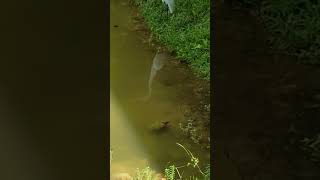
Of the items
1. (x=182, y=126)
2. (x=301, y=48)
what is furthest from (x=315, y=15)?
(x=182, y=126)

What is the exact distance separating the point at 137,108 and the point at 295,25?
3.80 ft

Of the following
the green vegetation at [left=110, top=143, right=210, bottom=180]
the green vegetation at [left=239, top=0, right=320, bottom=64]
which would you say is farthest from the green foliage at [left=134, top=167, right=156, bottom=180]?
the green vegetation at [left=239, top=0, right=320, bottom=64]

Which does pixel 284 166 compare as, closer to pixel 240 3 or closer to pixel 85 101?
pixel 240 3

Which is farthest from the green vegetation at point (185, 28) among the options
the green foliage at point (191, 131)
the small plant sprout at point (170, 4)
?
the green foliage at point (191, 131)

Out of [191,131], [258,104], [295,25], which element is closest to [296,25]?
[295,25]

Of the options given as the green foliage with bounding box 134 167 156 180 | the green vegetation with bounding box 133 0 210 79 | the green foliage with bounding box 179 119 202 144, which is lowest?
the green foliage with bounding box 134 167 156 180

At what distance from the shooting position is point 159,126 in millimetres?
1938

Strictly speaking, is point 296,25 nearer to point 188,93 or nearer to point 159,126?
point 188,93

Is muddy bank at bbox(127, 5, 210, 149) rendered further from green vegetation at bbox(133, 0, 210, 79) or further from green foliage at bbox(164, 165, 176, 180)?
green foliage at bbox(164, 165, 176, 180)

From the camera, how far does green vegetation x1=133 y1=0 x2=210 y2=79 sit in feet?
6.75

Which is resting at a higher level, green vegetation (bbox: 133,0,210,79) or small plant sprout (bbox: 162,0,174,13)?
small plant sprout (bbox: 162,0,174,13)

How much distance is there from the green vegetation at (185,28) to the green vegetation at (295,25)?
520 mm

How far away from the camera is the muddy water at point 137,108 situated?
181 centimetres

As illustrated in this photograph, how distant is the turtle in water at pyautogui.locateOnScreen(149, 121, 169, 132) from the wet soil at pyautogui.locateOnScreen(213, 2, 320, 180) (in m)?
0.19
